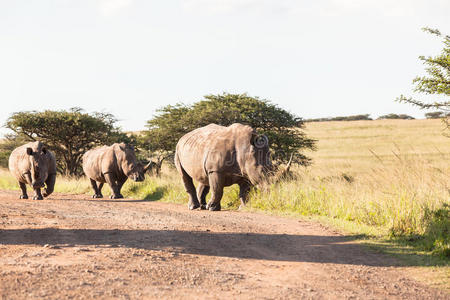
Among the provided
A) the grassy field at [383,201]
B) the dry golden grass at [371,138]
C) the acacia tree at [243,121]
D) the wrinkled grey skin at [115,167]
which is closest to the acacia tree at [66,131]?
the acacia tree at [243,121]

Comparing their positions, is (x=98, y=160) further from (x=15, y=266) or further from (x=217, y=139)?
(x=15, y=266)

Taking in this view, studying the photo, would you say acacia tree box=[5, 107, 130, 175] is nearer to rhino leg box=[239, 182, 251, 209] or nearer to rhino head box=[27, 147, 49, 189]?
rhino head box=[27, 147, 49, 189]

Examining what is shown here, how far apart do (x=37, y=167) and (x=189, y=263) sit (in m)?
9.07

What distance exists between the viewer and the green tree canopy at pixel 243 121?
2134 cm

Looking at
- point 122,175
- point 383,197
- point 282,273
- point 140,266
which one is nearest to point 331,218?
point 383,197

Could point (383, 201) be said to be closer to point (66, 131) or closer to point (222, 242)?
point (222, 242)

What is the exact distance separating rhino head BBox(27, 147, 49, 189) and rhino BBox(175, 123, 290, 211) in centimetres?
416

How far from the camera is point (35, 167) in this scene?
43.1 feet

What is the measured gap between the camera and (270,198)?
34.6ft

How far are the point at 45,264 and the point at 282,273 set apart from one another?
2.39 metres

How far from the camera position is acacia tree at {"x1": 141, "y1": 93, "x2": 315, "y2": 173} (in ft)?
70.0

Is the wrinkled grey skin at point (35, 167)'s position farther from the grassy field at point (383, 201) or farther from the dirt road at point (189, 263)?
the dirt road at point (189, 263)

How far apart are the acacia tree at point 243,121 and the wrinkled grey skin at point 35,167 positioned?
824 cm

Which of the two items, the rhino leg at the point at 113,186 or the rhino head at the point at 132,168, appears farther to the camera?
the rhino leg at the point at 113,186
